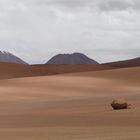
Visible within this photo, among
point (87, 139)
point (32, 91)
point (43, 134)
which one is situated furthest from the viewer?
point (32, 91)

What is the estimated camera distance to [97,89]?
40.8 metres

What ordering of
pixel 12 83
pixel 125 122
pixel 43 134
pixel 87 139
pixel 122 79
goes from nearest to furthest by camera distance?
pixel 87 139 < pixel 43 134 < pixel 125 122 < pixel 12 83 < pixel 122 79

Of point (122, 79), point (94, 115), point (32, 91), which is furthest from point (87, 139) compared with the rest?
point (122, 79)

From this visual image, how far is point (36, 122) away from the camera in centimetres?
1680

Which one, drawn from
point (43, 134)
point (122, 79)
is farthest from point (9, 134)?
point (122, 79)

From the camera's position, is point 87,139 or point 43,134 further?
point 43,134

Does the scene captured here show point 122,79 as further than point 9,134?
Yes

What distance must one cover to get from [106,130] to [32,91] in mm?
25309

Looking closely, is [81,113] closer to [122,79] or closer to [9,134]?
[9,134]

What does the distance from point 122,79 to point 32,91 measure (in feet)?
42.6

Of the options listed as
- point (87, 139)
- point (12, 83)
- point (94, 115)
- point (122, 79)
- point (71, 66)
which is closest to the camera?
point (87, 139)

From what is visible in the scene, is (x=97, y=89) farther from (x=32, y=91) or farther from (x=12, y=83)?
(x=12, y=83)

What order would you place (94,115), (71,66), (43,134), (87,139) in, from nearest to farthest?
(87,139) → (43,134) → (94,115) → (71,66)

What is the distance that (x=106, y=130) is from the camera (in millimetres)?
13727
